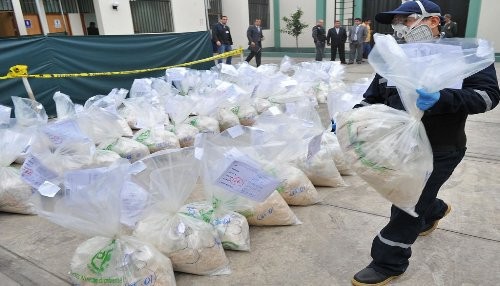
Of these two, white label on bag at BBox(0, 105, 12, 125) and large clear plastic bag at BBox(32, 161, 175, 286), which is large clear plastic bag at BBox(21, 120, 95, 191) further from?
large clear plastic bag at BBox(32, 161, 175, 286)

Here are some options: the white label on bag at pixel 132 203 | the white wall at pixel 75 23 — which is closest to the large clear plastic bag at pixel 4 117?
the white label on bag at pixel 132 203

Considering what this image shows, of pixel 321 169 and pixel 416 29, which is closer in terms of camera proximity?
pixel 416 29

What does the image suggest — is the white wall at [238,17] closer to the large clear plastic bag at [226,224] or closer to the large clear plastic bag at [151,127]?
the large clear plastic bag at [151,127]

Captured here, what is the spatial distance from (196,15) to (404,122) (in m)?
13.4

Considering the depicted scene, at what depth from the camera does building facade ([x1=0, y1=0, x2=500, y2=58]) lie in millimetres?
10195

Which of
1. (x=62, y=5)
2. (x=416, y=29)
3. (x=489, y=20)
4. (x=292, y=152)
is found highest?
(x=62, y=5)

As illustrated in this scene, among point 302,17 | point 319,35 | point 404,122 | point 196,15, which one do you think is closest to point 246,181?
point 404,122

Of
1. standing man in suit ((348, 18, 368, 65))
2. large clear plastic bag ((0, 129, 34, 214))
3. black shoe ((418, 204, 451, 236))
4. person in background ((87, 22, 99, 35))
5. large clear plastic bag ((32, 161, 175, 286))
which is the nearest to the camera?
large clear plastic bag ((32, 161, 175, 286))

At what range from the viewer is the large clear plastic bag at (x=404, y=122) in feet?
4.79

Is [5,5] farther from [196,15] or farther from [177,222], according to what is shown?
[177,222]

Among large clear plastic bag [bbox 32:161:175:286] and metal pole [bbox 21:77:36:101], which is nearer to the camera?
large clear plastic bag [bbox 32:161:175:286]

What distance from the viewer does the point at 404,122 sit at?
5.05ft

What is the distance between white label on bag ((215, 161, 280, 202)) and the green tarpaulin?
4587 millimetres

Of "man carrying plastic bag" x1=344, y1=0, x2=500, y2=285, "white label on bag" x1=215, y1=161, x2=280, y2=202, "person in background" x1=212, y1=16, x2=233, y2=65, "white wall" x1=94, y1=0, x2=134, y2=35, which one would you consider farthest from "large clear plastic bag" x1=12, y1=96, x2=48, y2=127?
"white wall" x1=94, y1=0, x2=134, y2=35
